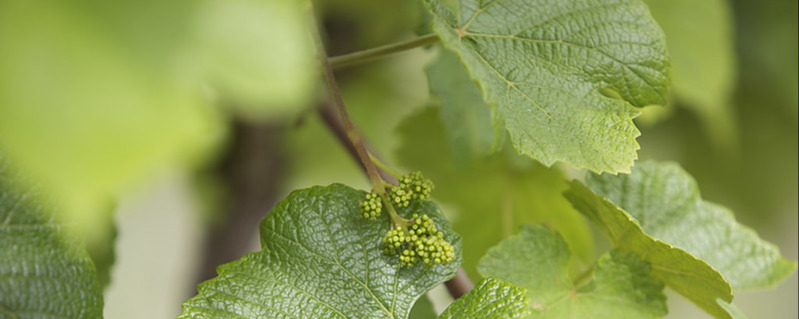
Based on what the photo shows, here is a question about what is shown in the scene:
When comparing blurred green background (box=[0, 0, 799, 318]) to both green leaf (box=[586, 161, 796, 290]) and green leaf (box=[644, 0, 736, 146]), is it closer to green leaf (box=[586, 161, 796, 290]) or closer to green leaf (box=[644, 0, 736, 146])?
green leaf (box=[644, 0, 736, 146])

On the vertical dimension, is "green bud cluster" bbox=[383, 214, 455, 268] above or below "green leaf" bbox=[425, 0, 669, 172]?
below

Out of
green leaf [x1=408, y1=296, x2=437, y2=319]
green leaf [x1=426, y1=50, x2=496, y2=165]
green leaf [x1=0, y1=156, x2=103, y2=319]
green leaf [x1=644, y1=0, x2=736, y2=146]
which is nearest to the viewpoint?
green leaf [x1=0, y1=156, x2=103, y2=319]

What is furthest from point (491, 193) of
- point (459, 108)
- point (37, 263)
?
point (37, 263)

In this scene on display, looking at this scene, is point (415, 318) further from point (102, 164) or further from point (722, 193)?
point (722, 193)

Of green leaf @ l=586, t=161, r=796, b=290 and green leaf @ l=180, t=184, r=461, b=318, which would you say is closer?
green leaf @ l=180, t=184, r=461, b=318

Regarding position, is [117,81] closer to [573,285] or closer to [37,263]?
[37,263]

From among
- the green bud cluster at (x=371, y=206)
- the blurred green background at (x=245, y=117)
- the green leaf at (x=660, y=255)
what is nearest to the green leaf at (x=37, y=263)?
the blurred green background at (x=245, y=117)

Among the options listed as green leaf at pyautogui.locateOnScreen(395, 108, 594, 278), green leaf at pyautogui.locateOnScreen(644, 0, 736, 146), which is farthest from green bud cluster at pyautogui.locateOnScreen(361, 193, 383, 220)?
green leaf at pyautogui.locateOnScreen(644, 0, 736, 146)
